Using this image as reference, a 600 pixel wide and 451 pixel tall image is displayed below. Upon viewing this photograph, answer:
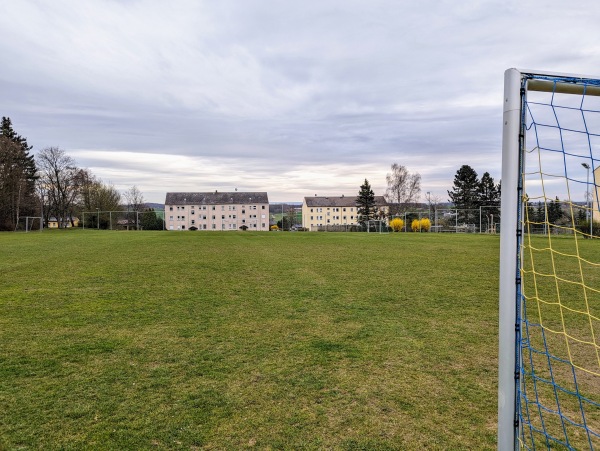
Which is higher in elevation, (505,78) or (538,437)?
(505,78)

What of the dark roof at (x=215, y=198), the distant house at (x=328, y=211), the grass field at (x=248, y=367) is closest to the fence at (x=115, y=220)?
the dark roof at (x=215, y=198)

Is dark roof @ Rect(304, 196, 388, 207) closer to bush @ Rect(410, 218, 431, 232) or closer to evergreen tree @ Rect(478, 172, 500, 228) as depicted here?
evergreen tree @ Rect(478, 172, 500, 228)

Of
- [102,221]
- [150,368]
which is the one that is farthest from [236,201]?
[150,368]

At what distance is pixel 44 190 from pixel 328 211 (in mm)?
59832

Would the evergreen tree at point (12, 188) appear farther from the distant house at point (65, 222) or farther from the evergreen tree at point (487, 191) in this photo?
the evergreen tree at point (487, 191)

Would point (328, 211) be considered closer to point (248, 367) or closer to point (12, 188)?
point (12, 188)

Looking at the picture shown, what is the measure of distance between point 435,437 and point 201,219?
291 ft

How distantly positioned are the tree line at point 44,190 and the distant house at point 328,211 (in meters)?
40.6

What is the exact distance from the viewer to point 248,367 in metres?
3.76

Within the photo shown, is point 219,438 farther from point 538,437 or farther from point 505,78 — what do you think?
point 505,78

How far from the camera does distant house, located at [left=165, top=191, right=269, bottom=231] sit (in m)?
88.1

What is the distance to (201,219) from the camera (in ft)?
290

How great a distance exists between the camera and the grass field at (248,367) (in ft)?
8.64

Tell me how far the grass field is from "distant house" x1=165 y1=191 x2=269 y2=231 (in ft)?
266
